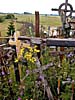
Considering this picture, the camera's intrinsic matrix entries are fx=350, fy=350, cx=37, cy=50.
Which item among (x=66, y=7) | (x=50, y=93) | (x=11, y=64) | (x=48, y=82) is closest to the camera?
(x=50, y=93)

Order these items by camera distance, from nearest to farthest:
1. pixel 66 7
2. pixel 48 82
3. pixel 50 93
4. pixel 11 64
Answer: pixel 50 93 → pixel 48 82 → pixel 11 64 → pixel 66 7

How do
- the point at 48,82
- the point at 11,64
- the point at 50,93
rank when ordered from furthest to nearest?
1. the point at 11,64
2. the point at 48,82
3. the point at 50,93

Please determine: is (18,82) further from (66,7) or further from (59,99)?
(66,7)

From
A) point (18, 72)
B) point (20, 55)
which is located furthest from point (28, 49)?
point (18, 72)

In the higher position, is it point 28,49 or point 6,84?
point 28,49

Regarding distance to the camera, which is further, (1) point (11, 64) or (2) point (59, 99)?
(1) point (11, 64)

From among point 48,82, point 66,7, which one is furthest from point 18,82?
point 66,7

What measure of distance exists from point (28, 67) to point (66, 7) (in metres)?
5.63

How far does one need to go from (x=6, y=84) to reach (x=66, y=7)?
580cm

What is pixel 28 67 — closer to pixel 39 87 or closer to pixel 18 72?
pixel 18 72

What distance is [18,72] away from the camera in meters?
4.57

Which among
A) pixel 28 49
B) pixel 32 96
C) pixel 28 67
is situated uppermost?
pixel 28 49

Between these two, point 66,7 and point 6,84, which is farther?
point 66,7

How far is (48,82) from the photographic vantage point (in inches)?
171
